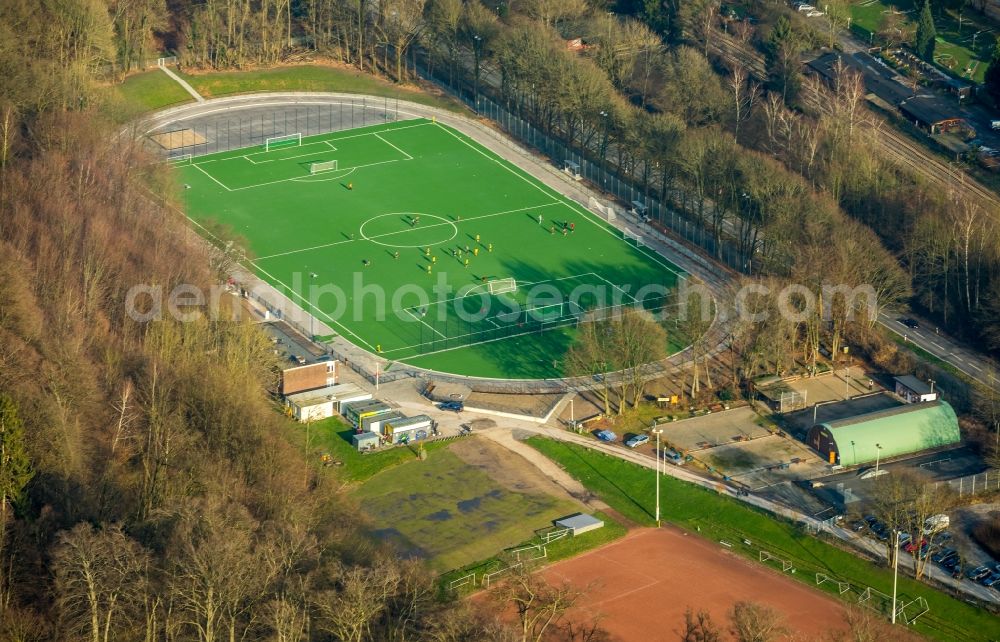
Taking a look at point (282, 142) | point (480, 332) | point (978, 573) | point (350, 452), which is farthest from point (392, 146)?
point (978, 573)

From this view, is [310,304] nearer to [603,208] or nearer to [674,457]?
[603,208]

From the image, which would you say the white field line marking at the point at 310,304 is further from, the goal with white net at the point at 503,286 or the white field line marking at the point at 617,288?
the white field line marking at the point at 617,288

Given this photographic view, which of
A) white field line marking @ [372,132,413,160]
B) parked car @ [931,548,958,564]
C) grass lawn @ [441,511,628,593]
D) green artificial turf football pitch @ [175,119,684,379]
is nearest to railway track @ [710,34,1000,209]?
green artificial turf football pitch @ [175,119,684,379]

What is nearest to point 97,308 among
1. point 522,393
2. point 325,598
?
point 522,393

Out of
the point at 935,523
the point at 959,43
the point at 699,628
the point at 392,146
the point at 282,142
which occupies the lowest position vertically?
the point at 699,628

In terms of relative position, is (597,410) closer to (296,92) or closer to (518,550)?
(518,550)

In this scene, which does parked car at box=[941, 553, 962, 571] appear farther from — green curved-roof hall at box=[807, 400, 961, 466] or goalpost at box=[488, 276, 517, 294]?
goalpost at box=[488, 276, 517, 294]
